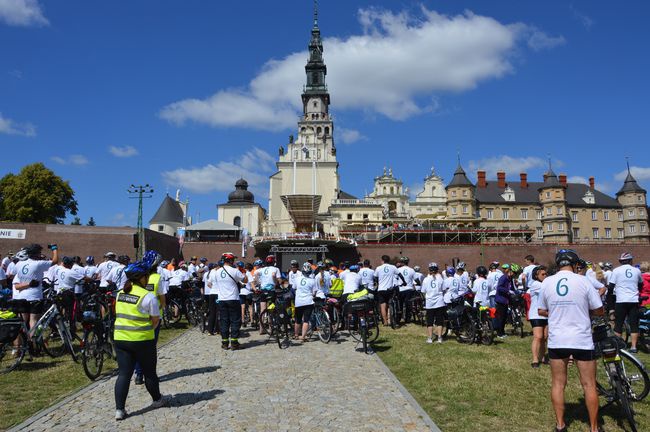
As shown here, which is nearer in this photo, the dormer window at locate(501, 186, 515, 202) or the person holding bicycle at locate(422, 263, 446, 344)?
the person holding bicycle at locate(422, 263, 446, 344)

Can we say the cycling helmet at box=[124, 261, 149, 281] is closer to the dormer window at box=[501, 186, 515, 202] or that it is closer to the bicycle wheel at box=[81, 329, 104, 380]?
the bicycle wheel at box=[81, 329, 104, 380]

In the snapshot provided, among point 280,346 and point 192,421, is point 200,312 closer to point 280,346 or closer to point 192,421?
point 280,346

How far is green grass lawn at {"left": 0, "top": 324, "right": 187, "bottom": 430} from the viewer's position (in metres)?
6.23

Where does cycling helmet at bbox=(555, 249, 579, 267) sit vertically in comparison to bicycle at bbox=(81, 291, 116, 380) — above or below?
above

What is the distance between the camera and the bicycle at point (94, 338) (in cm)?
785

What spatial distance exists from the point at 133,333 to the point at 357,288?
7509mm

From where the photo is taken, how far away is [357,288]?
12727mm

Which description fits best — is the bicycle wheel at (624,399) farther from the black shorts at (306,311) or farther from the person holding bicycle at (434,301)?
the black shorts at (306,311)

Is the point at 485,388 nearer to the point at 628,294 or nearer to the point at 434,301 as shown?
the point at 434,301

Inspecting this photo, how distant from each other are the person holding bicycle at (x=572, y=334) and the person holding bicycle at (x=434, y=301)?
237 inches

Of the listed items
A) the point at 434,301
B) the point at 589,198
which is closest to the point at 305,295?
the point at 434,301

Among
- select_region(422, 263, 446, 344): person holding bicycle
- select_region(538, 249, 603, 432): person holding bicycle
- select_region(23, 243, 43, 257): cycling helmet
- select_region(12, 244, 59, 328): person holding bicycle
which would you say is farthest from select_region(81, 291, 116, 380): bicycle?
select_region(422, 263, 446, 344): person holding bicycle

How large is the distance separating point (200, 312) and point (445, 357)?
25.3 ft

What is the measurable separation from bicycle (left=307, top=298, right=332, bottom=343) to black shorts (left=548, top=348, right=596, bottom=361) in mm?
7007
